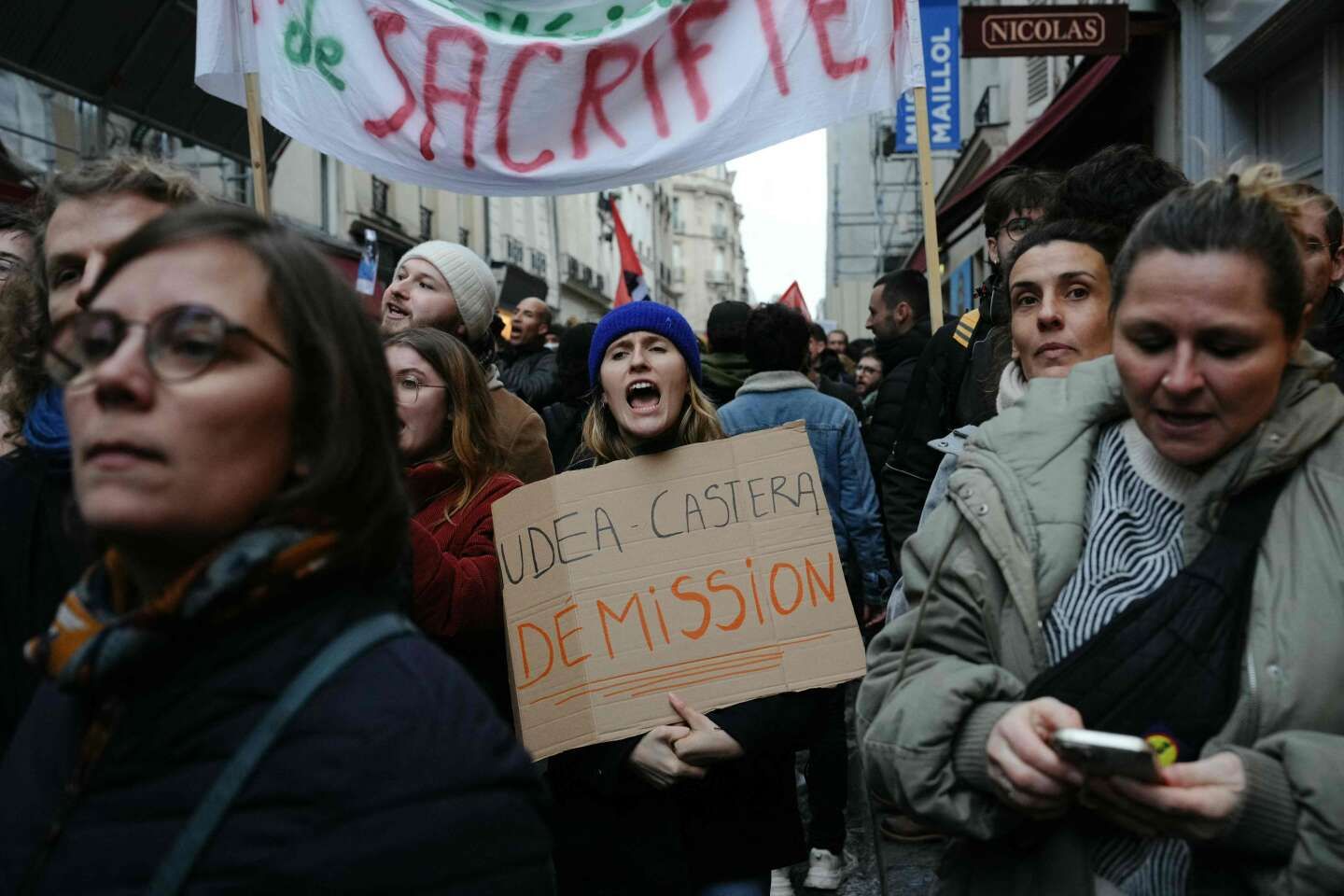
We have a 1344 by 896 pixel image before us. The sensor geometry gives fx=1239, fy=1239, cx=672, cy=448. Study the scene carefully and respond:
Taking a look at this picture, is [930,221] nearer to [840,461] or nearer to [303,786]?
[840,461]

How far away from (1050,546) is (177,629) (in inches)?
47.8

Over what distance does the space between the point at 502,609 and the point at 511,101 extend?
237cm

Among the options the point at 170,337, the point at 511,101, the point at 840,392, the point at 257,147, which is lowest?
the point at 840,392

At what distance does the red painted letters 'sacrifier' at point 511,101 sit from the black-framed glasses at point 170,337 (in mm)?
3448

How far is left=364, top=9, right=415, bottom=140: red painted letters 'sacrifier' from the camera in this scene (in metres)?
4.53

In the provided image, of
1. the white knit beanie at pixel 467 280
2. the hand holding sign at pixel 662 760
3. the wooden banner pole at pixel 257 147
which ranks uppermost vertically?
the wooden banner pole at pixel 257 147

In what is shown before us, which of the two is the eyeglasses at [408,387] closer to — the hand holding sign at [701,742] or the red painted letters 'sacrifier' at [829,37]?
the hand holding sign at [701,742]

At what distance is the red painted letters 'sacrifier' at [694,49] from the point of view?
4.57 m

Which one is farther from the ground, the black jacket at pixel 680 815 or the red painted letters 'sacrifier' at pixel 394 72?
the red painted letters 'sacrifier' at pixel 394 72

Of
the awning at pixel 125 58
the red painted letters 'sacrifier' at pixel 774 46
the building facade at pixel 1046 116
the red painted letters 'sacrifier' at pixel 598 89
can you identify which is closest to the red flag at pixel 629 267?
the building facade at pixel 1046 116

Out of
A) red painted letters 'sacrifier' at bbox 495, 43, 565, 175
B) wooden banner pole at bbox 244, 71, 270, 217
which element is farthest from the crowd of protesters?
red painted letters 'sacrifier' at bbox 495, 43, 565, 175

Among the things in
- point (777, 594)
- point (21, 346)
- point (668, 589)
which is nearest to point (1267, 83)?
point (777, 594)

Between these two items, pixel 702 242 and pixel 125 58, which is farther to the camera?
pixel 702 242

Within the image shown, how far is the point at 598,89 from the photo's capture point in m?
4.63
